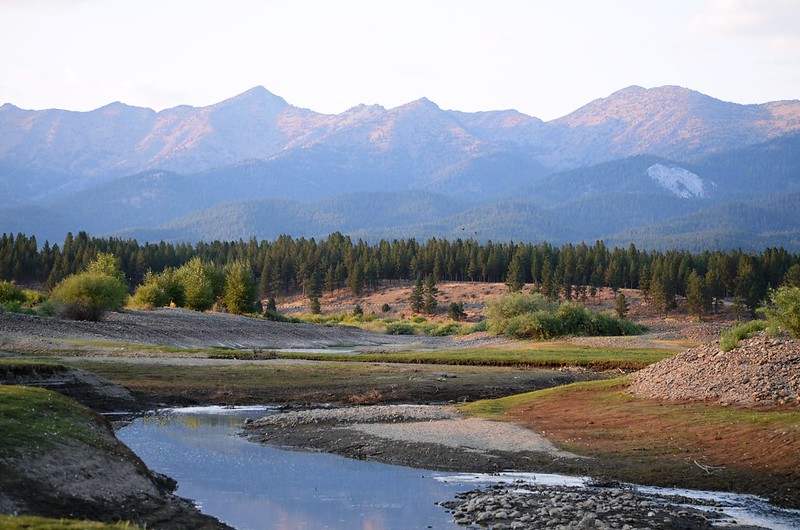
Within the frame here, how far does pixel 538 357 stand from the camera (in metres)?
67.8

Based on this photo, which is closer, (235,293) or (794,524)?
(794,524)

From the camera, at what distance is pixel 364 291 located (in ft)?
571

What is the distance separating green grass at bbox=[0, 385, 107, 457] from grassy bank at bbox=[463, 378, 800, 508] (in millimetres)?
15601

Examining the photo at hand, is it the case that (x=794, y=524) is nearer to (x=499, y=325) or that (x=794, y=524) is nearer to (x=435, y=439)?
(x=435, y=439)

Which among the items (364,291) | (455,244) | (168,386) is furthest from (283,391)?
(455,244)

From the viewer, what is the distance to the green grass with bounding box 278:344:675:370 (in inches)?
2499

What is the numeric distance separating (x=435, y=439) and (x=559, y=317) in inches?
2090

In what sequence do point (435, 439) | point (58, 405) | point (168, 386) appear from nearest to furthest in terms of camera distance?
point (58, 405) < point (435, 439) < point (168, 386)

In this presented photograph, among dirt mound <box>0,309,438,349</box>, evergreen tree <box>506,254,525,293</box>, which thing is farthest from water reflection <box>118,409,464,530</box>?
evergreen tree <box>506,254,525,293</box>

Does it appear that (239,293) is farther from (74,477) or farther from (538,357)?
(74,477)

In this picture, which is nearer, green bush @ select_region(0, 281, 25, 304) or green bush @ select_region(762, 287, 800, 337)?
green bush @ select_region(762, 287, 800, 337)

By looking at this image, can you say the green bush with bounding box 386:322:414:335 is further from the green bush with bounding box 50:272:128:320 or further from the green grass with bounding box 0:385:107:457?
the green grass with bounding box 0:385:107:457

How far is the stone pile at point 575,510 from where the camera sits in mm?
22078

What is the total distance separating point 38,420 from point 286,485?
728cm
